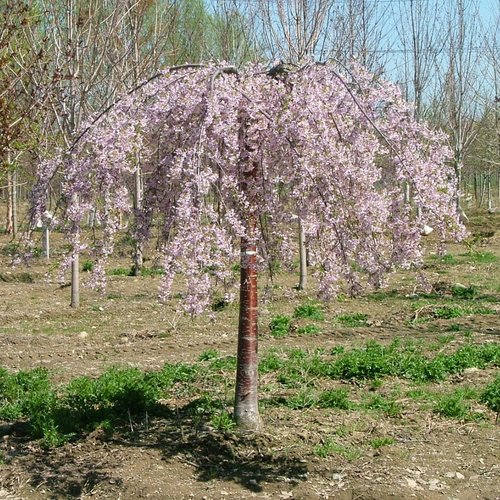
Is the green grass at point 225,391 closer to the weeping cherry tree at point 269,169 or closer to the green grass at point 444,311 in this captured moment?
the weeping cherry tree at point 269,169

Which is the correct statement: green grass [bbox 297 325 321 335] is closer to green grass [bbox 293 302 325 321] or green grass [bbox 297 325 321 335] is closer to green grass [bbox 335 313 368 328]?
green grass [bbox 335 313 368 328]

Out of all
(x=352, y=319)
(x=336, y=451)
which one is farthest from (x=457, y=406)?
(x=352, y=319)

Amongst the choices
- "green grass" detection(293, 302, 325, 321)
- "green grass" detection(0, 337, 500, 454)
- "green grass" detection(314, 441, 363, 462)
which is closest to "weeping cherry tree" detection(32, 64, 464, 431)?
"green grass" detection(314, 441, 363, 462)

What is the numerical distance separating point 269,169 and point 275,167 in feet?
0.14

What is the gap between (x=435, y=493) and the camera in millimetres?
4484

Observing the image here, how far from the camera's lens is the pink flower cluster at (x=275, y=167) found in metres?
4.33

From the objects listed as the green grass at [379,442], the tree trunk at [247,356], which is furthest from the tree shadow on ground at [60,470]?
the green grass at [379,442]

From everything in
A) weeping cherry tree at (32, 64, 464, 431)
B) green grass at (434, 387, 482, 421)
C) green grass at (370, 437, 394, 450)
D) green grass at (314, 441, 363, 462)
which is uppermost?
weeping cherry tree at (32, 64, 464, 431)

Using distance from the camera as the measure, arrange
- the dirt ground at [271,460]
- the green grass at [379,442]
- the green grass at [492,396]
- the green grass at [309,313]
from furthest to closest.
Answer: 1. the green grass at [309,313]
2. the green grass at [492,396]
3. the green grass at [379,442]
4. the dirt ground at [271,460]

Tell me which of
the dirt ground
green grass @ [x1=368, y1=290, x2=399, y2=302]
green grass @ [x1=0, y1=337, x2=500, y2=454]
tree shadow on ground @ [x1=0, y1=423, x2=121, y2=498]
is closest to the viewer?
the dirt ground

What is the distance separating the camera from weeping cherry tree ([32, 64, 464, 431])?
14.2 feet

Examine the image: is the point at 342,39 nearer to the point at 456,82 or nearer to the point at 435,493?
the point at 456,82

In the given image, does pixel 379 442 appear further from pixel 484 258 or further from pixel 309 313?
pixel 484 258

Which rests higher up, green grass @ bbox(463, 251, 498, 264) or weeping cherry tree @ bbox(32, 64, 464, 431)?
weeping cherry tree @ bbox(32, 64, 464, 431)
